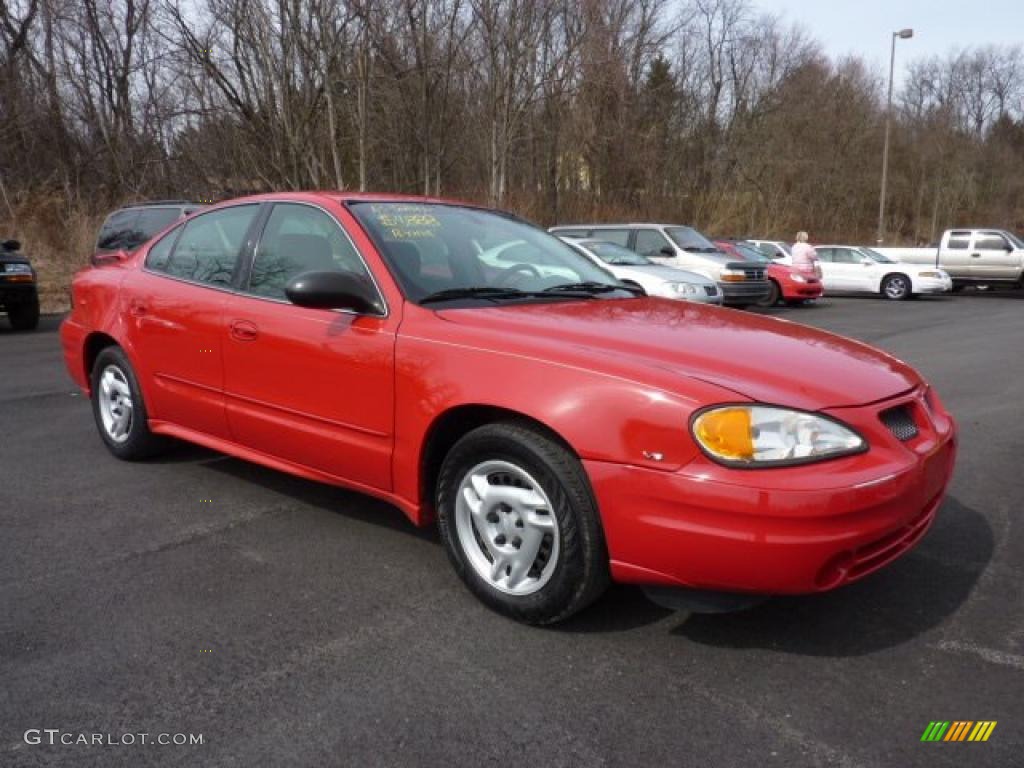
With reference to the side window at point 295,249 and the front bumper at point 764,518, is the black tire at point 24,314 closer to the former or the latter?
the side window at point 295,249

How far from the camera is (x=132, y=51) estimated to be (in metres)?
25.0

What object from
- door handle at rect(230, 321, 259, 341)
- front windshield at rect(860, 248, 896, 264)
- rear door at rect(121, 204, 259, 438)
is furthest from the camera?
front windshield at rect(860, 248, 896, 264)

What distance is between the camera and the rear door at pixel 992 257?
22500mm

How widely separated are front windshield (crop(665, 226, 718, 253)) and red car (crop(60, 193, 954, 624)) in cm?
1274

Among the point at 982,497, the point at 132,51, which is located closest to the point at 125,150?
the point at 132,51

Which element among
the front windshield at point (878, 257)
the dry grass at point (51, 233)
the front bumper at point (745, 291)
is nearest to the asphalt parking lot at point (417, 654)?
the front bumper at point (745, 291)

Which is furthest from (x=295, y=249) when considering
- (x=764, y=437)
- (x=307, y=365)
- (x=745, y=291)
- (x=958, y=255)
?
(x=958, y=255)

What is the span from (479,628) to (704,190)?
3930cm

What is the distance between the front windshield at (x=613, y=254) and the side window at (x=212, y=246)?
32.6 feet

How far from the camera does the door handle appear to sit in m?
3.71

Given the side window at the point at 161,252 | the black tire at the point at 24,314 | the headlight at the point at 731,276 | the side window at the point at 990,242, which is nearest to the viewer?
the side window at the point at 161,252

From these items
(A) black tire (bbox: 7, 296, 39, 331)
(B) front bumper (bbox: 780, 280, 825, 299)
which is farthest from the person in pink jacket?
(A) black tire (bbox: 7, 296, 39, 331)

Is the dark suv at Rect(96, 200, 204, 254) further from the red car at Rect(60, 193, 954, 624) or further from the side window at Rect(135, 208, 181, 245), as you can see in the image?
the red car at Rect(60, 193, 954, 624)

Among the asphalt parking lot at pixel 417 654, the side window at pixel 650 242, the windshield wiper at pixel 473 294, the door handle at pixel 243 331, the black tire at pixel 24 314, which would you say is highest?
the side window at pixel 650 242
